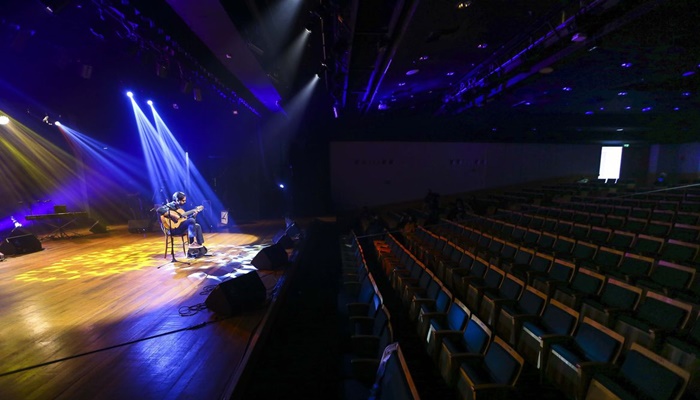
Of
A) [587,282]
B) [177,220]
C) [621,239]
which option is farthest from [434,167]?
[177,220]

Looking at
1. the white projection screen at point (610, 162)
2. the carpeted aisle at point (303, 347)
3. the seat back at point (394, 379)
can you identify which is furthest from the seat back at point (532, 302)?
the white projection screen at point (610, 162)

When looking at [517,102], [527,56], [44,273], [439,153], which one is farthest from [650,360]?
[439,153]

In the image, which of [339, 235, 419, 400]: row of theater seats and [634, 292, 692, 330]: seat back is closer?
[339, 235, 419, 400]: row of theater seats

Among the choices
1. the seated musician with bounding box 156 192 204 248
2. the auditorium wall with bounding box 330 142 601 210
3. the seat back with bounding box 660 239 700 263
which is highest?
the auditorium wall with bounding box 330 142 601 210

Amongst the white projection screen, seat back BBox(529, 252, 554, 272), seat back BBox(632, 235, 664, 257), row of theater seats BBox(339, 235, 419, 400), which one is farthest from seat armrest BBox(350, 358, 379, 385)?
the white projection screen

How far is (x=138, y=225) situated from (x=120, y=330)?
5219mm

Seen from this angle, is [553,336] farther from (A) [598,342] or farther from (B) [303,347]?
(B) [303,347]

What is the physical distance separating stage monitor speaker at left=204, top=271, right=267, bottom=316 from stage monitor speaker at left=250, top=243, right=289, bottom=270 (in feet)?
3.16

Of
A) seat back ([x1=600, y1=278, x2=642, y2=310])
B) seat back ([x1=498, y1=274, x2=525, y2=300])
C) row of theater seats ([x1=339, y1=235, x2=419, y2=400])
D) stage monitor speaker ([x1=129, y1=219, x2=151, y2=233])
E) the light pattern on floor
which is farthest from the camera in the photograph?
stage monitor speaker ([x1=129, y1=219, x2=151, y2=233])

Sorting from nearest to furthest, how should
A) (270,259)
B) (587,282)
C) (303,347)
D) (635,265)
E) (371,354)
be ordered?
1. (371,354)
2. (303,347)
3. (587,282)
4. (635,265)
5. (270,259)

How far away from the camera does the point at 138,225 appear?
6758 mm

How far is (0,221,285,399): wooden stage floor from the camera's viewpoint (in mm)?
1815

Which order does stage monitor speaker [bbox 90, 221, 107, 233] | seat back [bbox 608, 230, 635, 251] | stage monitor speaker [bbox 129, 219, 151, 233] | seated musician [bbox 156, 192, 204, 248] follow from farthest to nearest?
1. stage monitor speaker [bbox 129, 219, 151, 233]
2. stage monitor speaker [bbox 90, 221, 107, 233]
3. seated musician [bbox 156, 192, 204, 248]
4. seat back [bbox 608, 230, 635, 251]

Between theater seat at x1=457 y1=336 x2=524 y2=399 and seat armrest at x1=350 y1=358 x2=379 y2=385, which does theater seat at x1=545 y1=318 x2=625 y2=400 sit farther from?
seat armrest at x1=350 y1=358 x2=379 y2=385
